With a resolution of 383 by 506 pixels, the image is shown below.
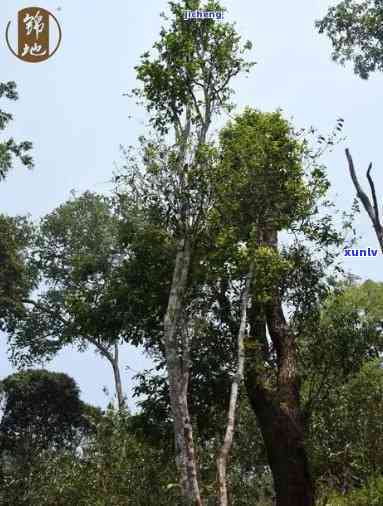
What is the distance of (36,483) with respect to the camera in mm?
30328

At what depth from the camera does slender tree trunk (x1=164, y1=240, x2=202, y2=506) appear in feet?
53.3

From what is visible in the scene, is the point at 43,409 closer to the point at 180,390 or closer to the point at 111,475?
the point at 111,475

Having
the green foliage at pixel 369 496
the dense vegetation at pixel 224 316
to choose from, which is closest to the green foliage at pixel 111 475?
the dense vegetation at pixel 224 316

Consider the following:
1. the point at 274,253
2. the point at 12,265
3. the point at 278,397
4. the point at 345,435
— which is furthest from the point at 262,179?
the point at 12,265

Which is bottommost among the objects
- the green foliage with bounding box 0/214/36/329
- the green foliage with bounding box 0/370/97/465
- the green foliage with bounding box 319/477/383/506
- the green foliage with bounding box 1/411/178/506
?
the green foliage with bounding box 319/477/383/506

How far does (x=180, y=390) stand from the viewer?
17.5 m

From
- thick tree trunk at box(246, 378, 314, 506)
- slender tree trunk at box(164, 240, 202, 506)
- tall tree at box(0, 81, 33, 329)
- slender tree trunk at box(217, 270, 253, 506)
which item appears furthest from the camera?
tall tree at box(0, 81, 33, 329)

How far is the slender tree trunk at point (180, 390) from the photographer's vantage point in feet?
53.3

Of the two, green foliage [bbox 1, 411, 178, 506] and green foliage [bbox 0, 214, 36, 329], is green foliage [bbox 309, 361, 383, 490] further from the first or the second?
green foliage [bbox 0, 214, 36, 329]

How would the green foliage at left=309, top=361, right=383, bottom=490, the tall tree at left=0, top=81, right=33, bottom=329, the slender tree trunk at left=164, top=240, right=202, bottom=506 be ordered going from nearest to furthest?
the slender tree trunk at left=164, top=240, right=202, bottom=506 → the green foliage at left=309, top=361, right=383, bottom=490 → the tall tree at left=0, top=81, right=33, bottom=329

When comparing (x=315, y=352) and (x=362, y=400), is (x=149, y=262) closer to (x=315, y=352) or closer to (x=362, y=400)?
(x=315, y=352)

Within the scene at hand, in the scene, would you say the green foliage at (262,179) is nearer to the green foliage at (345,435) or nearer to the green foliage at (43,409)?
the green foliage at (345,435)

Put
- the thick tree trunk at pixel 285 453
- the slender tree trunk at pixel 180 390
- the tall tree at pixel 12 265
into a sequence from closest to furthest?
the slender tree trunk at pixel 180 390 → the thick tree trunk at pixel 285 453 → the tall tree at pixel 12 265

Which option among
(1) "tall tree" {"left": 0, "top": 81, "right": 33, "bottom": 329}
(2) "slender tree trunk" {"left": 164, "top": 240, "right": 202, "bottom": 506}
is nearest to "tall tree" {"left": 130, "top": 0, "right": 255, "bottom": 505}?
(2) "slender tree trunk" {"left": 164, "top": 240, "right": 202, "bottom": 506}
